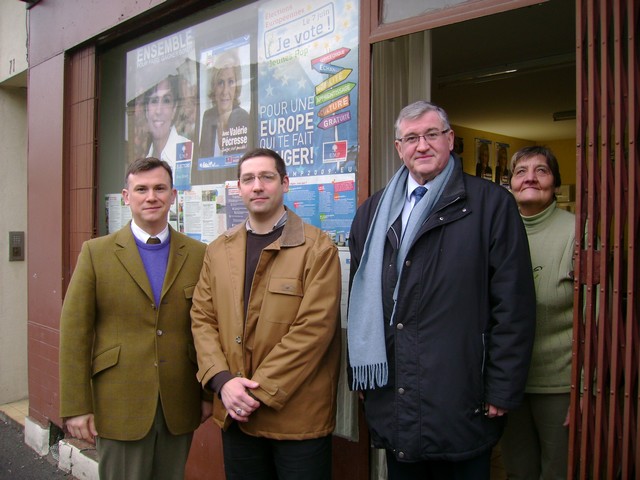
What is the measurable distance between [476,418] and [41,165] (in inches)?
184

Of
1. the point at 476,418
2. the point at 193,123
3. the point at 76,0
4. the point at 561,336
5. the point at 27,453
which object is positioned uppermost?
the point at 76,0

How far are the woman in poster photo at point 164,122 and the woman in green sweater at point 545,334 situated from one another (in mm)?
2617

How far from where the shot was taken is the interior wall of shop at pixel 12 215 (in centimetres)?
590

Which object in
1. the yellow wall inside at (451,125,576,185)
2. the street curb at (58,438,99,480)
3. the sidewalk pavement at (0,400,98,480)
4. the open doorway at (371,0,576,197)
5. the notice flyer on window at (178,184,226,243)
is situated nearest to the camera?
the open doorway at (371,0,576,197)

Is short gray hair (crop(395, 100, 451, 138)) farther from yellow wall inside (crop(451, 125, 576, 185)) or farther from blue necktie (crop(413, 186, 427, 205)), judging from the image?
yellow wall inside (crop(451, 125, 576, 185))

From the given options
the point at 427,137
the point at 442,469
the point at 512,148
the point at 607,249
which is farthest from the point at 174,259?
the point at 512,148

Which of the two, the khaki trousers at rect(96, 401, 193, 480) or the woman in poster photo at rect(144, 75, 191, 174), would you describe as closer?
the khaki trousers at rect(96, 401, 193, 480)

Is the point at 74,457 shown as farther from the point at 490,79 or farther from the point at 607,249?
the point at 490,79

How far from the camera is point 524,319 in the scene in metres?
2.01

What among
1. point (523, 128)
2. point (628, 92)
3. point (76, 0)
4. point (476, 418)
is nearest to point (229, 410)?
point (476, 418)

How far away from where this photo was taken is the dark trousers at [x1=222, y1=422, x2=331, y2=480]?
2.35m

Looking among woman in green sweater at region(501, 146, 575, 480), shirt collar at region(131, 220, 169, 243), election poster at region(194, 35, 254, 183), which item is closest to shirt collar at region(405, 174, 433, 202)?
woman in green sweater at region(501, 146, 575, 480)

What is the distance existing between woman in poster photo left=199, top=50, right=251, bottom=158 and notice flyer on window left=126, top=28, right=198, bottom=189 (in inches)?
7.0

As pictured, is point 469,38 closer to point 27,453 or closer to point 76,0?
point 76,0
